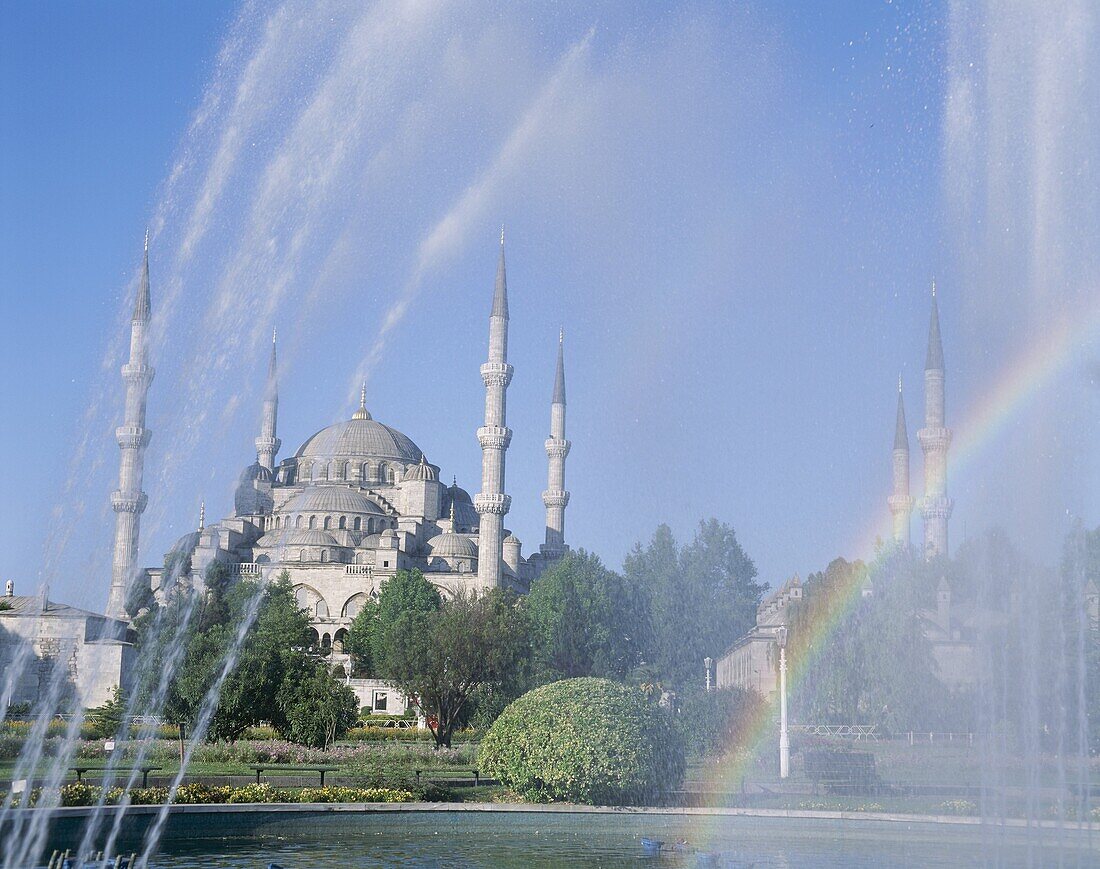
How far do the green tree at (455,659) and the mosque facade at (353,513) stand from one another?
14.8 meters

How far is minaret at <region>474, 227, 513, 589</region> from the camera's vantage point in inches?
1860

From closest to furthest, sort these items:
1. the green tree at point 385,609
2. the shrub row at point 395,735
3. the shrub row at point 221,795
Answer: the shrub row at point 221,795 < the shrub row at point 395,735 < the green tree at point 385,609

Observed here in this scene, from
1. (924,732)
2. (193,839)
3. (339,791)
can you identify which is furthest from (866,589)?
(193,839)

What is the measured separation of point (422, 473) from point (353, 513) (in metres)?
4.71

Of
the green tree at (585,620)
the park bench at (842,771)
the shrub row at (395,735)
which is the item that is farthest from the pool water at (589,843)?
the green tree at (585,620)

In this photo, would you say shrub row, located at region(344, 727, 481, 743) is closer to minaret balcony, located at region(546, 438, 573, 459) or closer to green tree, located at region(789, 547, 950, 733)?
green tree, located at region(789, 547, 950, 733)

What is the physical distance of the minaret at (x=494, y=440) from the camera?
47250 millimetres

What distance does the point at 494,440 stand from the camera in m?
48.5

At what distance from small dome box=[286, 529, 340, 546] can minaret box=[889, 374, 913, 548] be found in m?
26.0

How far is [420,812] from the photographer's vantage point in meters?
14.8

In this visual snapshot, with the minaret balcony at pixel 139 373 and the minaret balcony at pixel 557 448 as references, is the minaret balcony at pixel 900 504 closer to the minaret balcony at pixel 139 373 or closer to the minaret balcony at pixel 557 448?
the minaret balcony at pixel 557 448

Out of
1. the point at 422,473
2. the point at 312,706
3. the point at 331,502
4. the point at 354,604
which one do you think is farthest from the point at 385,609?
the point at 312,706

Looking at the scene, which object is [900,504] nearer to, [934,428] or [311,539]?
[934,428]

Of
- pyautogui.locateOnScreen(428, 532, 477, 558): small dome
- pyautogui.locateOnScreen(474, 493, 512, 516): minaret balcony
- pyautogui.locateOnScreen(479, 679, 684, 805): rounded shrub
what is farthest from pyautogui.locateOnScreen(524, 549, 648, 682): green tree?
pyautogui.locateOnScreen(479, 679, 684, 805): rounded shrub
